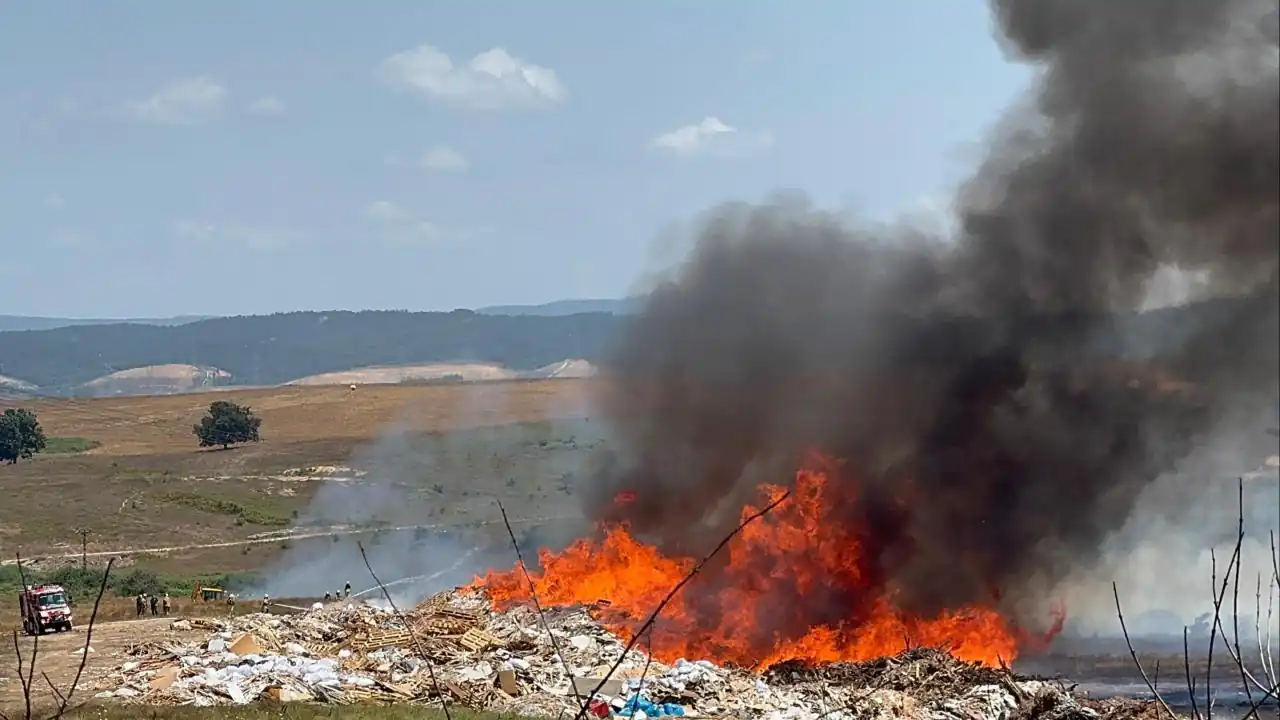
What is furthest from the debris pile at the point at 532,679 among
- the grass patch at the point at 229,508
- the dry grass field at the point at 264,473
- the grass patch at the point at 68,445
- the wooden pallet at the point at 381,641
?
the grass patch at the point at 68,445

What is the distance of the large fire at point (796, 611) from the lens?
30.5 meters

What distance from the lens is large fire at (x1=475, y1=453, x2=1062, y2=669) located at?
30469mm

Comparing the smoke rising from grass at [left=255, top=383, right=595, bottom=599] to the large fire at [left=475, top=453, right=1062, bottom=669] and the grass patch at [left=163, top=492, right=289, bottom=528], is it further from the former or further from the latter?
the large fire at [left=475, top=453, right=1062, bottom=669]

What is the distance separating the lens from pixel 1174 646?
36969 millimetres

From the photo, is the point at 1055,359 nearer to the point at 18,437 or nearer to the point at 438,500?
the point at 438,500

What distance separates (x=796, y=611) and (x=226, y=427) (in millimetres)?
83849

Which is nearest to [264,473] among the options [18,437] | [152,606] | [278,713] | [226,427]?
[226,427]

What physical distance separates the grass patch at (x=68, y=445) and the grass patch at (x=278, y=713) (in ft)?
277

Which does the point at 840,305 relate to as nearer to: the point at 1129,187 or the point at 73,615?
the point at 1129,187

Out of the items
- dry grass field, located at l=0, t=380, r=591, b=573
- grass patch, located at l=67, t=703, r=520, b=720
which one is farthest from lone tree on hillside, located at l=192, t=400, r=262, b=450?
grass patch, located at l=67, t=703, r=520, b=720

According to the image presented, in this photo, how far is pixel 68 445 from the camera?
4097 inches

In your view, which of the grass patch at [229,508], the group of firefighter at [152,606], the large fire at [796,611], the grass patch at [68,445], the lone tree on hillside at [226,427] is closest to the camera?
the large fire at [796,611]

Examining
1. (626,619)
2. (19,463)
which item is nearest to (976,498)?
(626,619)

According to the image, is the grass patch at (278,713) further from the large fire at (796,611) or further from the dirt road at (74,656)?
the large fire at (796,611)
